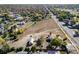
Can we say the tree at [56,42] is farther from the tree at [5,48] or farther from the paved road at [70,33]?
the tree at [5,48]

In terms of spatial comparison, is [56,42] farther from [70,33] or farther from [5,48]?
[5,48]

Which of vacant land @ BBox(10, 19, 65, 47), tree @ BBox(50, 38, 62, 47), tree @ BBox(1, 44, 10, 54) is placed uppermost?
vacant land @ BBox(10, 19, 65, 47)

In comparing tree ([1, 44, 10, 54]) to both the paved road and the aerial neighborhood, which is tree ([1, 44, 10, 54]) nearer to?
the aerial neighborhood

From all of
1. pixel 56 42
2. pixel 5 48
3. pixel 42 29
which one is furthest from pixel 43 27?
pixel 5 48

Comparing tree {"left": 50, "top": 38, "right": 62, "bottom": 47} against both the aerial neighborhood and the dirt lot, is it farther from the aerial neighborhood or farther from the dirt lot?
the dirt lot

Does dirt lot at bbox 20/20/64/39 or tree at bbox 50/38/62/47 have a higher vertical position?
dirt lot at bbox 20/20/64/39

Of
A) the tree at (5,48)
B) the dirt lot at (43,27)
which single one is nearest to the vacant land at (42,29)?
the dirt lot at (43,27)

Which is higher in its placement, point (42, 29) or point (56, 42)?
point (42, 29)

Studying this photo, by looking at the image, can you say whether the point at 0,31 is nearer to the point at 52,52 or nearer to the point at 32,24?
the point at 32,24

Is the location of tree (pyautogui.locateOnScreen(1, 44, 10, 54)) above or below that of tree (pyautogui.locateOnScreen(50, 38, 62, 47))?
below

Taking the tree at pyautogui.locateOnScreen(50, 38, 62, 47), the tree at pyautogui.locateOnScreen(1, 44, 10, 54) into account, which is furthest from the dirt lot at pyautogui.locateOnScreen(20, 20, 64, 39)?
the tree at pyautogui.locateOnScreen(1, 44, 10, 54)
